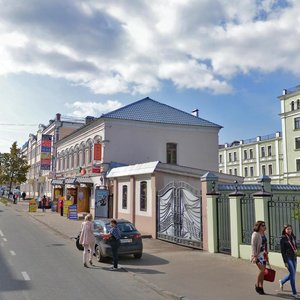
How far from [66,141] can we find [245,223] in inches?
1248

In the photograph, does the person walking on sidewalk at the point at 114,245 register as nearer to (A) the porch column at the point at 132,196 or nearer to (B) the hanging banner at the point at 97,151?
(A) the porch column at the point at 132,196

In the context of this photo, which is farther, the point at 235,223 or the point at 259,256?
the point at 235,223

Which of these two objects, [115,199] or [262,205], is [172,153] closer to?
[115,199]

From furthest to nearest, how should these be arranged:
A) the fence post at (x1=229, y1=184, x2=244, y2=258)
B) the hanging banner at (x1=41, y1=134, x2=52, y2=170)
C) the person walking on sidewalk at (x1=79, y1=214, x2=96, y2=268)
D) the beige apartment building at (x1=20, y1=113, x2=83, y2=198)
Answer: the beige apartment building at (x1=20, y1=113, x2=83, y2=198), the hanging banner at (x1=41, y1=134, x2=52, y2=170), the fence post at (x1=229, y1=184, x2=244, y2=258), the person walking on sidewalk at (x1=79, y1=214, x2=96, y2=268)

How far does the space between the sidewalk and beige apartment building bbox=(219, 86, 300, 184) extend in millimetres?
50935

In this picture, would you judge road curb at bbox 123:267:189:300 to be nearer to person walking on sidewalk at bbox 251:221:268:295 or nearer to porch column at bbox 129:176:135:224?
person walking on sidewalk at bbox 251:221:268:295

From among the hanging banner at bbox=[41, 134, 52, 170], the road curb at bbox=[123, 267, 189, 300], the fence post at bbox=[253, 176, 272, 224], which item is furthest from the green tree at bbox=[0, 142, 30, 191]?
the road curb at bbox=[123, 267, 189, 300]

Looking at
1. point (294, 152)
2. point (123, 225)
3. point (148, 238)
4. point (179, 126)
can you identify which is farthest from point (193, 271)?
point (294, 152)

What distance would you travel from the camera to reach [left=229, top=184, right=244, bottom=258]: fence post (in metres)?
14.1

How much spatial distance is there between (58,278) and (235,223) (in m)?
6.55

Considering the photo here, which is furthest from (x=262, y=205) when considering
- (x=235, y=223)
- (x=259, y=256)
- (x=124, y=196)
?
(x=124, y=196)

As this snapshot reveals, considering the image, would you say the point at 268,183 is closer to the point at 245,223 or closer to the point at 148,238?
the point at 245,223

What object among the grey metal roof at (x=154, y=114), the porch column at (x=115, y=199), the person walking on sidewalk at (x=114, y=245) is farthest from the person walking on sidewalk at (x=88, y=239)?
the grey metal roof at (x=154, y=114)

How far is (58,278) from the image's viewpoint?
10.7 meters
